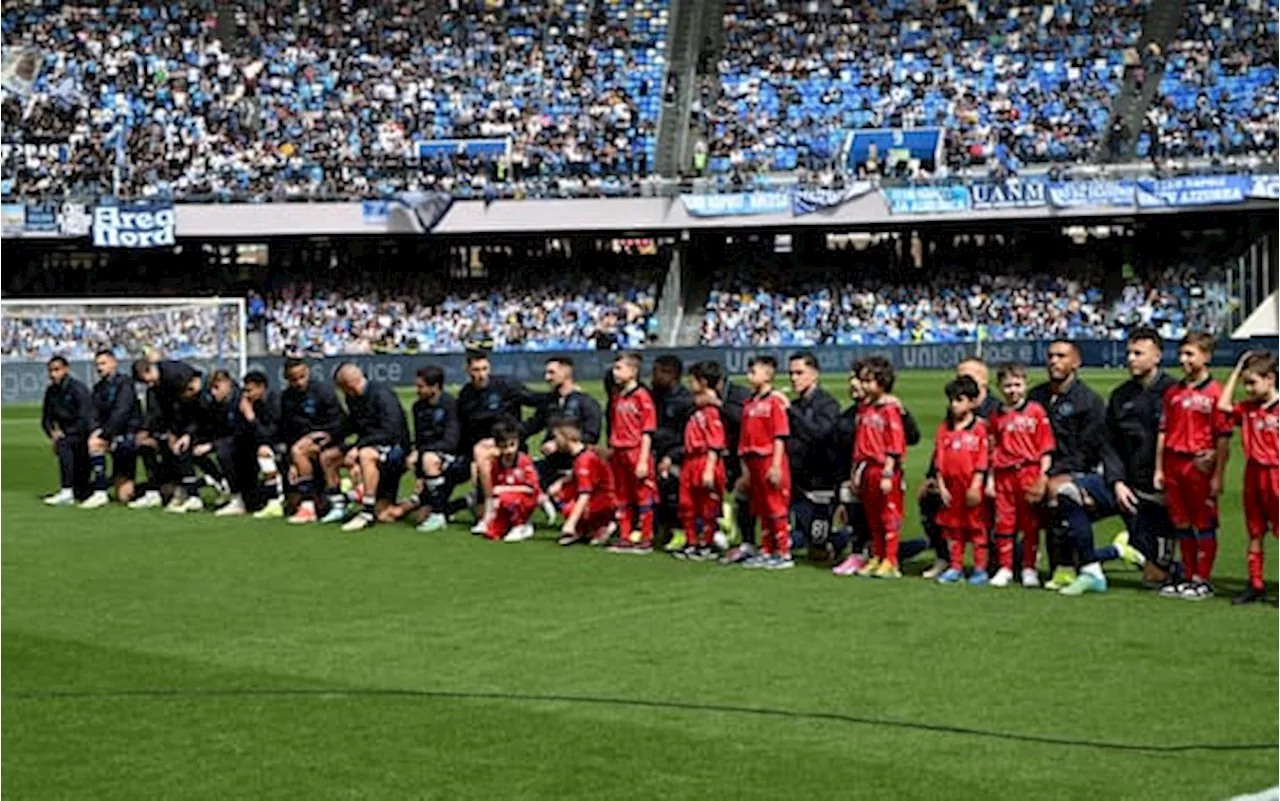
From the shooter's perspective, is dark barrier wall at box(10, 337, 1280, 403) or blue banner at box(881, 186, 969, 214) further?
blue banner at box(881, 186, 969, 214)

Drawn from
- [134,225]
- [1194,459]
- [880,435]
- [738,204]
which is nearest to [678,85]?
[738,204]

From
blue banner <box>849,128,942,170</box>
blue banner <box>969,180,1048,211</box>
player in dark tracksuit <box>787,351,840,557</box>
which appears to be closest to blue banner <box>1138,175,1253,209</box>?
blue banner <box>969,180,1048,211</box>

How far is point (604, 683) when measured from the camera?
1030 cm

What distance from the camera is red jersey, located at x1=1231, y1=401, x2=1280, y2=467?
1272 centimetres

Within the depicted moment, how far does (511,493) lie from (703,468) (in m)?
2.57

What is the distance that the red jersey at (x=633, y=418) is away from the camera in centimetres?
1669

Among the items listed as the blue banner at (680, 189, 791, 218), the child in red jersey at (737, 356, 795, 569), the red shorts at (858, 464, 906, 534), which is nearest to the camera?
the red shorts at (858, 464, 906, 534)

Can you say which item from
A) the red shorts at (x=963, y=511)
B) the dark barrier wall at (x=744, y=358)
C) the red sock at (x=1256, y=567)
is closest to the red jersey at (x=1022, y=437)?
the red shorts at (x=963, y=511)

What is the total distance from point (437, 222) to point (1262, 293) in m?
22.9

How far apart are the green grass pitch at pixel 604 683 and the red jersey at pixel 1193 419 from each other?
1.08 m

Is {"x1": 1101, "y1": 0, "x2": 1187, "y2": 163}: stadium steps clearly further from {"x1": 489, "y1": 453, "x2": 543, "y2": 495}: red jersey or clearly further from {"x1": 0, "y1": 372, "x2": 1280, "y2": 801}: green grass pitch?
{"x1": 0, "y1": 372, "x2": 1280, "y2": 801}: green grass pitch

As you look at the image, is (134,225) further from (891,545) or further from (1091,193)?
(891,545)

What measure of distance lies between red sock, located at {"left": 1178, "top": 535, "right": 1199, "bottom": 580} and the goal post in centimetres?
2868

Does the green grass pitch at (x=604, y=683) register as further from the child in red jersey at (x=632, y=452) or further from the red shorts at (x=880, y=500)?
the child in red jersey at (x=632, y=452)
